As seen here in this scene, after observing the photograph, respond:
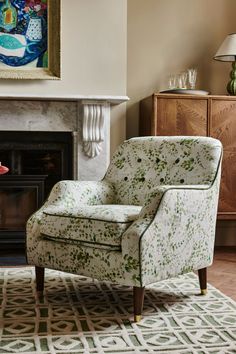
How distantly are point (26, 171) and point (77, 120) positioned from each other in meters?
0.56

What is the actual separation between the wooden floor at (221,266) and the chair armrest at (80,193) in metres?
0.83

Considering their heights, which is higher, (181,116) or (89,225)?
(181,116)

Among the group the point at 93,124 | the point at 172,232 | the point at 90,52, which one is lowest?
the point at 172,232

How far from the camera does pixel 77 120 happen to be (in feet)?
13.5

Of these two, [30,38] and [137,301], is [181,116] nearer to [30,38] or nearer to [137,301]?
[30,38]

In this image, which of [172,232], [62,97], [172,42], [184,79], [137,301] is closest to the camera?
[137,301]

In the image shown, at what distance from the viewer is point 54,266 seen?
2.75 metres

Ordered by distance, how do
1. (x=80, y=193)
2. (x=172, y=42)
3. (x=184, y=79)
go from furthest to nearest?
(x=172, y=42) < (x=184, y=79) < (x=80, y=193)

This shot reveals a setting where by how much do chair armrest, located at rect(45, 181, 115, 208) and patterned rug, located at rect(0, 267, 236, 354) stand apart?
485 mm

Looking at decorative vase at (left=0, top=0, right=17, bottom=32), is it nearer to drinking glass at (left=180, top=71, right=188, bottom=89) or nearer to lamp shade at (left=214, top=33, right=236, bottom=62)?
drinking glass at (left=180, top=71, right=188, bottom=89)

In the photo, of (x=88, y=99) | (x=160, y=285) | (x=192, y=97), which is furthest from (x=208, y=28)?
(x=160, y=285)

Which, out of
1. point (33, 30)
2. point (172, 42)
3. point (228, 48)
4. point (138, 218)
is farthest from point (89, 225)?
point (172, 42)

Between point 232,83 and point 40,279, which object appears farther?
point 232,83

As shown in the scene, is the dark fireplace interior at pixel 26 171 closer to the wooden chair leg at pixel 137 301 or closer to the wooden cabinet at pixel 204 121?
the wooden cabinet at pixel 204 121
